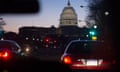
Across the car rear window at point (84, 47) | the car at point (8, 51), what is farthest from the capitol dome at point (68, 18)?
the car rear window at point (84, 47)

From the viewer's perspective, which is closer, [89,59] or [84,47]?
[89,59]

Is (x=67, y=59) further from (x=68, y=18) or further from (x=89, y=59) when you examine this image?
(x=68, y=18)

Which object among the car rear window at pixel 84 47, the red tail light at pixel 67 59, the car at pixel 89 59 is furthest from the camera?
the car rear window at pixel 84 47

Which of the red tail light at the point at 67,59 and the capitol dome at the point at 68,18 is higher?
the red tail light at the point at 67,59

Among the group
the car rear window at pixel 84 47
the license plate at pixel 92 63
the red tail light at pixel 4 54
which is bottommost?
the red tail light at pixel 4 54

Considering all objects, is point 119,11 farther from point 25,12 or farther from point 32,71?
point 25,12

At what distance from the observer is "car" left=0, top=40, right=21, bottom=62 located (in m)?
22.3

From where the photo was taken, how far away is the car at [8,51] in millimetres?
22316

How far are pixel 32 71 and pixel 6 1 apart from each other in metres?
A: 15.7

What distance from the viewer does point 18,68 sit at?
2222cm

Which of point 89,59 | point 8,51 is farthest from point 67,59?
point 8,51

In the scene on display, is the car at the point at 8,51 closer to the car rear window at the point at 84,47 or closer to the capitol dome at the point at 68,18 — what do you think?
the car rear window at the point at 84,47

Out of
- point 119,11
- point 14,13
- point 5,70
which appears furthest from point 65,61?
point 119,11

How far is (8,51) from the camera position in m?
22.4
